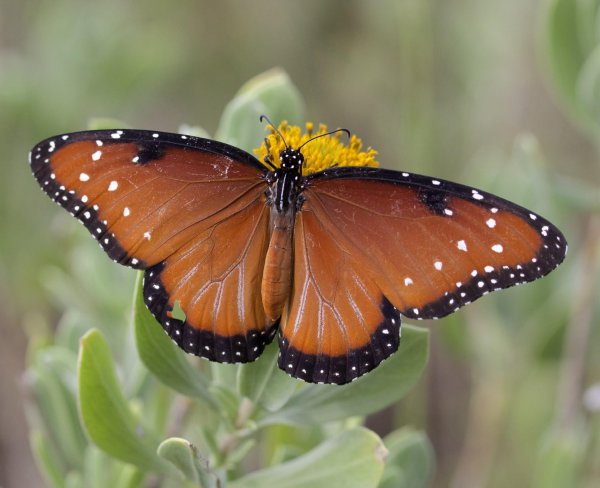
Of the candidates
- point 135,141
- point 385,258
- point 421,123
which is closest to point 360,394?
point 385,258

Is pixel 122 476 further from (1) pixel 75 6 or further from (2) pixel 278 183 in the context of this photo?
(1) pixel 75 6

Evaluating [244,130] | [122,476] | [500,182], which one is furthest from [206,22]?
[122,476]

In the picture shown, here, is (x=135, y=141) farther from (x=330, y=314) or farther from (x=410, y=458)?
(x=410, y=458)

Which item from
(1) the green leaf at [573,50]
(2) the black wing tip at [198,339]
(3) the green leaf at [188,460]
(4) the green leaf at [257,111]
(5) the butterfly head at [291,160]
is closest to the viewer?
(3) the green leaf at [188,460]

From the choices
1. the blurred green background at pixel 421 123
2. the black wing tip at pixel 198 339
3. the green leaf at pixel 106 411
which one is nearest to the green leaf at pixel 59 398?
the blurred green background at pixel 421 123

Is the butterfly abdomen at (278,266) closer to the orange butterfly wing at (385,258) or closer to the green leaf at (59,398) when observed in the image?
the orange butterfly wing at (385,258)

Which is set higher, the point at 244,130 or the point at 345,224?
the point at 244,130
